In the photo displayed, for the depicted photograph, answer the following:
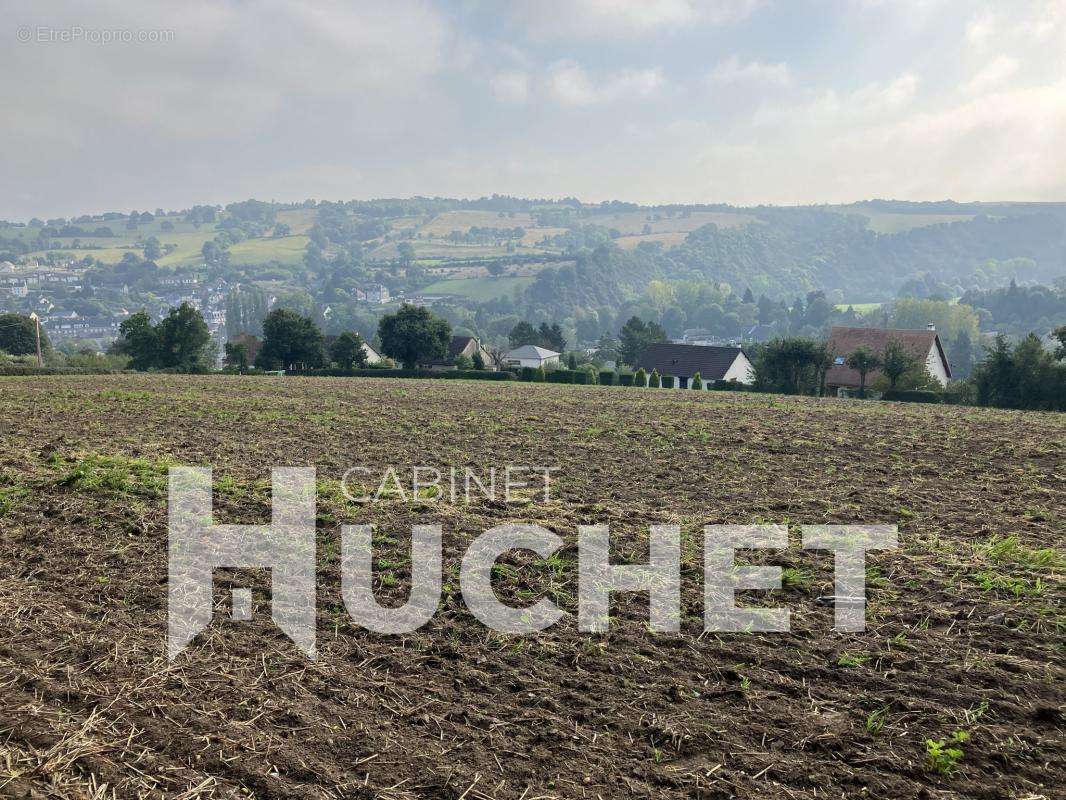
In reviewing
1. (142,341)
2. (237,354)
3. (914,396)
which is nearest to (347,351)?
(237,354)

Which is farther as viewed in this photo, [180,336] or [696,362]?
[696,362]

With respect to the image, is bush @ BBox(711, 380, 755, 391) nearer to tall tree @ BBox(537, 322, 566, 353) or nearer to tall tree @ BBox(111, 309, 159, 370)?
tall tree @ BBox(111, 309, 159, 370)

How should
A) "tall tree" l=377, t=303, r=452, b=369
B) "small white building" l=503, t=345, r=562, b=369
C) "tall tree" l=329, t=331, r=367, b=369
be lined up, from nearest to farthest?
"tall tree" l=329, t=331, r=367, b=369
"tall tree" l=377, t=303, r=452, b=369
"small white building" l=503, t=345, r=562, b=369

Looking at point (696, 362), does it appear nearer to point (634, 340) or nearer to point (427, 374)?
point (634, 340)

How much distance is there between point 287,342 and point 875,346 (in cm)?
4423

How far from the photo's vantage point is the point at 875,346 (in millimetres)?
56438

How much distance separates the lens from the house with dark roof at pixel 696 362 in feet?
206

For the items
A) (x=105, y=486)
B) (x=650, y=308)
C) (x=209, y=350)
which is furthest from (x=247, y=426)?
(x=650, y=308)

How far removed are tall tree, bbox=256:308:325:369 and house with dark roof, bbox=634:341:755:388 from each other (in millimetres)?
26938

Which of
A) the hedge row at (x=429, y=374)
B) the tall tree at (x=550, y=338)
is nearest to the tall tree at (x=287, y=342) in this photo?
the hedge row at (x=429, y=374)

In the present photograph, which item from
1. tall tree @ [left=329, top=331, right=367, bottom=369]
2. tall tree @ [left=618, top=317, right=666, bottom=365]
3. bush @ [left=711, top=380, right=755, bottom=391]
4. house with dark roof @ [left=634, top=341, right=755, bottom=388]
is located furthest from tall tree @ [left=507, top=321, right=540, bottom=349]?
bush @ [left=711, top=380, right=755, bottom=391]

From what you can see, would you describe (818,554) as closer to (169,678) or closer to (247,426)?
(169,678)

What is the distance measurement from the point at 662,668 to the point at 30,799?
352 cm

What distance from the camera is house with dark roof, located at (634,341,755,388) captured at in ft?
206
